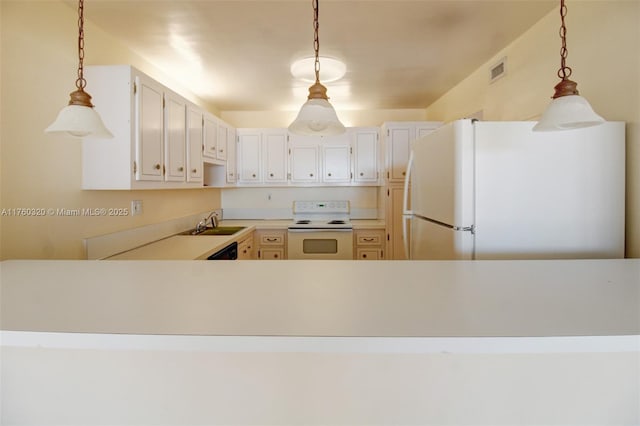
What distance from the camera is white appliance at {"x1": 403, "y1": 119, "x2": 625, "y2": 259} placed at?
144 centimetres

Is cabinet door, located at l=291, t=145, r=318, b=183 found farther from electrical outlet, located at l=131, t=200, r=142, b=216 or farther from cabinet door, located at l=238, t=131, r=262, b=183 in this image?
electrical outlet, located at l=131, t=200, r=142, b=216

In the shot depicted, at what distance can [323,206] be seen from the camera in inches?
161

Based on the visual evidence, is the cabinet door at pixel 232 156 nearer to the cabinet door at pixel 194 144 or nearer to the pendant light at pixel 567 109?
the cabinet door at pixel 194 144

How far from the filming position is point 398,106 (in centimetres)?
394

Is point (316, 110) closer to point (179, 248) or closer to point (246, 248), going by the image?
point (179, 248)

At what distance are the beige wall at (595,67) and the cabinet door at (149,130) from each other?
2472 millimetres

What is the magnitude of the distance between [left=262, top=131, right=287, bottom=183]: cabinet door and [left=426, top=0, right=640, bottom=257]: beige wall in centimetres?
241

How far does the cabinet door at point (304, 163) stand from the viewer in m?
3.84

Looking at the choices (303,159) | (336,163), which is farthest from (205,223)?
(336,163)

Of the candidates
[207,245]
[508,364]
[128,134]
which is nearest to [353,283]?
[508,364]

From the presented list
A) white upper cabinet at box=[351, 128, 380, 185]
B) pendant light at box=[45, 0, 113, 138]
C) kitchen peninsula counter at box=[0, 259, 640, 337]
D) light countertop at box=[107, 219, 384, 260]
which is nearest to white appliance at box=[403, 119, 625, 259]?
kitchen peninsula counter at box=[0, 259, 640, 337]

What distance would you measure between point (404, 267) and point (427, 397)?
0.40 m

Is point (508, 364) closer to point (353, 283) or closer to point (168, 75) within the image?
point (353, 283)

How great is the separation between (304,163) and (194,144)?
157cm
